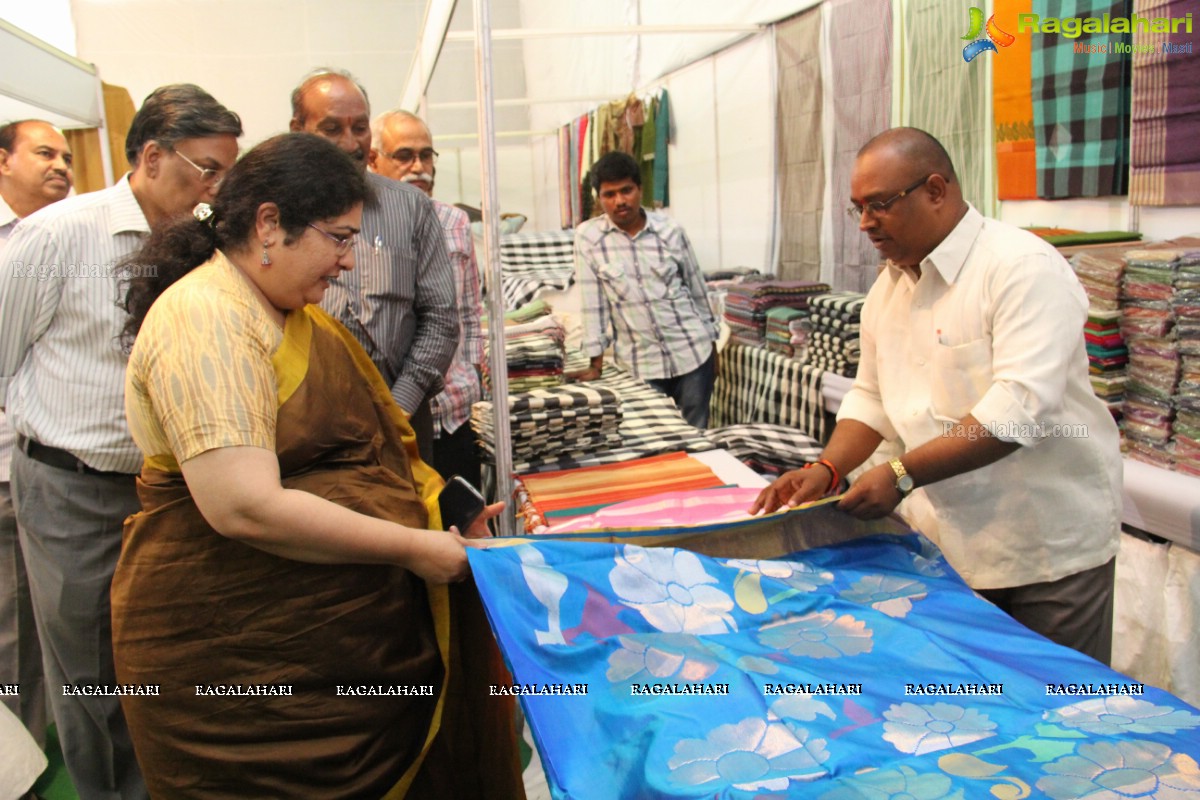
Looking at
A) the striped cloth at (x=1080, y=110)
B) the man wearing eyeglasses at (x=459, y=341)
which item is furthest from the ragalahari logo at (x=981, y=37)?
the man wearing eyeglasses at (x=459, y=341)

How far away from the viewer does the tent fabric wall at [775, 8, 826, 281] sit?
185 inches

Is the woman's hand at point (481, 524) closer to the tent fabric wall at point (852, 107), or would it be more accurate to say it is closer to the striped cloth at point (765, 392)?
the striped cloth at point (765, 392)

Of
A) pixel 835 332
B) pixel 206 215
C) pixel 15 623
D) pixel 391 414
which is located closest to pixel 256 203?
pixel 206 215

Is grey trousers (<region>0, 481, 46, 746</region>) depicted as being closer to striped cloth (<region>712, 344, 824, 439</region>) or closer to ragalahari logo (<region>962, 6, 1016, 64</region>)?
striped cloth (<region>712, 344, 824, 439</region>)

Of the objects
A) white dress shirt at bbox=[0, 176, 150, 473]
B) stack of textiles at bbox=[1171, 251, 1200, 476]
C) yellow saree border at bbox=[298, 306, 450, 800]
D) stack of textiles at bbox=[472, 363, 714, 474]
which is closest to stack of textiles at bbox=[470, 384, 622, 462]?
stack of textiles at bbox=[472, 363, 714, 474]

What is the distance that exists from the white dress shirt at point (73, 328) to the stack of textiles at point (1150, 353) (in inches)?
104

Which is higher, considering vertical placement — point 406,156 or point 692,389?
point 406,156

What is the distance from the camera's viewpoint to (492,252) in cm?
248

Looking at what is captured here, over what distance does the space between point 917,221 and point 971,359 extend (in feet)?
1.00

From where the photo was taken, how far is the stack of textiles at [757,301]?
455 centimetres

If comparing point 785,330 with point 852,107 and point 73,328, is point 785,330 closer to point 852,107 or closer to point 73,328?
point 852,107

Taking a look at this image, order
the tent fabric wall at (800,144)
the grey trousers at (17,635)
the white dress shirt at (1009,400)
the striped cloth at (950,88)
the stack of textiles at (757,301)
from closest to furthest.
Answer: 1. the white dress shirt at (1009,400)
2. the grey trousers at (17,635)
3. the striped cloth at (950,88)
4. the stack of textiles at (757,301)
5. the tent fabric wall at (800,144)

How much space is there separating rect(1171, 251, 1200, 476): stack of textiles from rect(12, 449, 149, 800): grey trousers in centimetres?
275

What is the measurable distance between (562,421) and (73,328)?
1.48 metres
